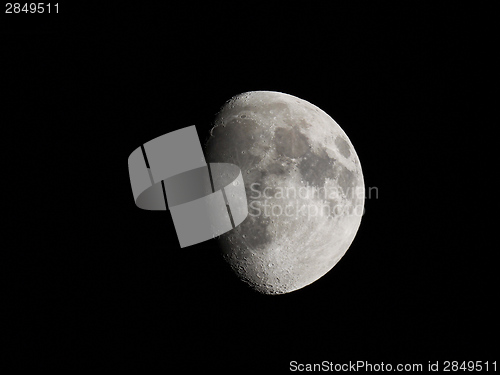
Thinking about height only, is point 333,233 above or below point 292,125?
below

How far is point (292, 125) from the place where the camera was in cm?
492

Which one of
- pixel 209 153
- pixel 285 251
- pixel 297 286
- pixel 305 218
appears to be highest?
pixel 209 153

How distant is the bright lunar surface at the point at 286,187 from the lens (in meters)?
4.68

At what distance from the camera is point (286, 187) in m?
4.66

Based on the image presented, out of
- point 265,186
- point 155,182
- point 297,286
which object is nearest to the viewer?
point 265,186

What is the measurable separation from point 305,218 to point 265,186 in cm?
52

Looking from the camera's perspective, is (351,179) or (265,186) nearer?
(265,186)

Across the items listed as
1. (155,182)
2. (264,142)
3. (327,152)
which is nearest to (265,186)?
(264,142)

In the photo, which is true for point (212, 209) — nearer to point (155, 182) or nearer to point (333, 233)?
point (155, 182)

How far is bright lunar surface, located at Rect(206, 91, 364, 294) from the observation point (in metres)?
4.68

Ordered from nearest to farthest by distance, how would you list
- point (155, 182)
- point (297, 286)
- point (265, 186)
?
point (265, 186), point (155, 182), point (297, 286)
